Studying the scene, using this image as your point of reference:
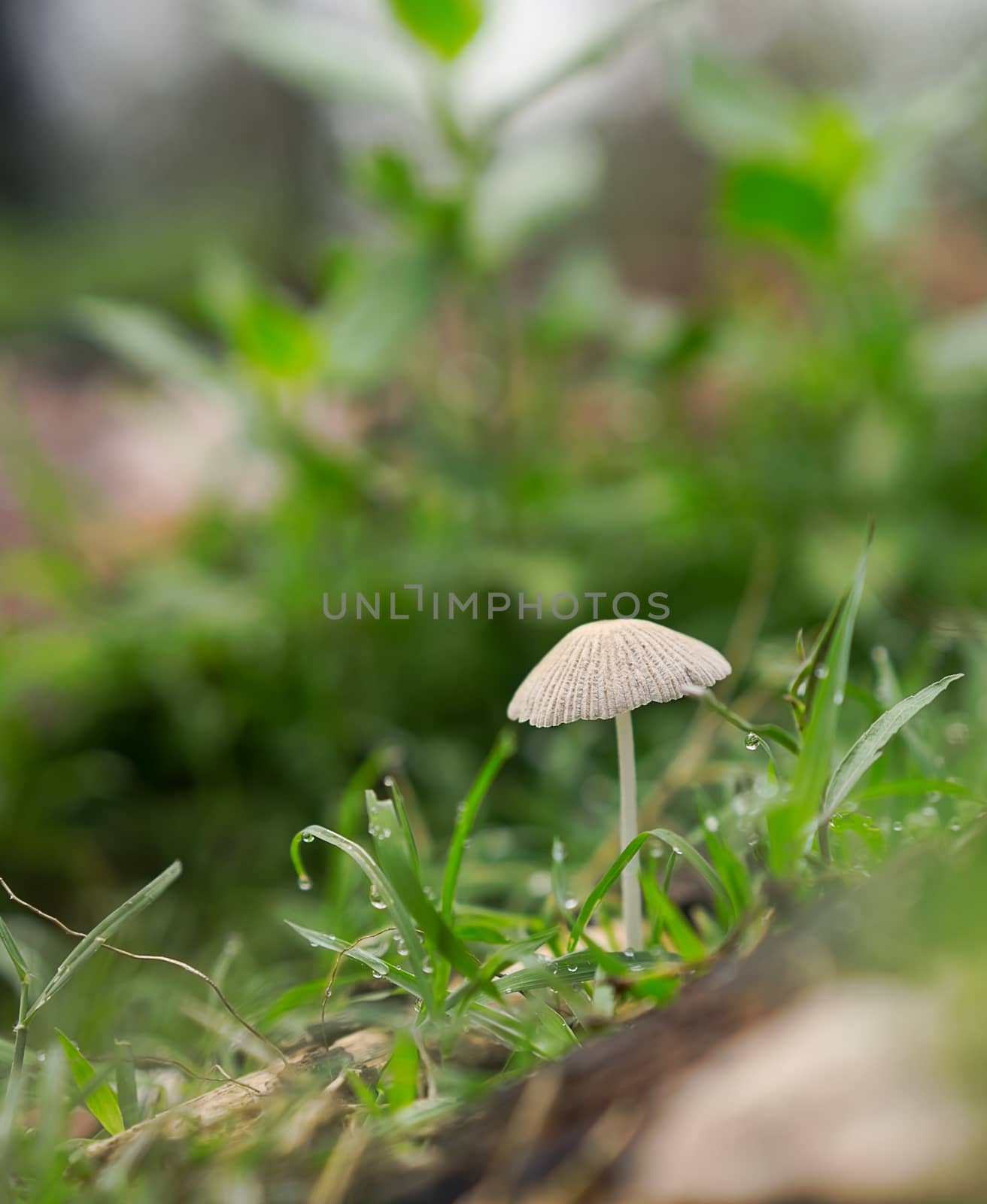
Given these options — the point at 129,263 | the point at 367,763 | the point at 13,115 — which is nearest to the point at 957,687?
the point at 367,763

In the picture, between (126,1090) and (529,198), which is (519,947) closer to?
(126,1090)

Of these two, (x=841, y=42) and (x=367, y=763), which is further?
(x=841, y=42)

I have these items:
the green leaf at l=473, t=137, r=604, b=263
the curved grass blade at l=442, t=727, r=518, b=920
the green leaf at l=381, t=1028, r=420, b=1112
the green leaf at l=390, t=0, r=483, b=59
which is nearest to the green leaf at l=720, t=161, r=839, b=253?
the green leaf at l=473, t=137, r=604, b=263

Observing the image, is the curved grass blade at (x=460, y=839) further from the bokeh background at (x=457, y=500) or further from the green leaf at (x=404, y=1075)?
the bokeh background at (x=457, y=500)

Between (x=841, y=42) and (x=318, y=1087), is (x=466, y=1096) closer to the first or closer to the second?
(x=318, y=1087)

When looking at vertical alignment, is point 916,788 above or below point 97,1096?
above

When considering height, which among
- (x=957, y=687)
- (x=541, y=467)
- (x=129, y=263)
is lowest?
(x=957, y=687)

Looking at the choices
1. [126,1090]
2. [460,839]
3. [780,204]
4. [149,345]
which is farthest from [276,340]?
[126,1090]
